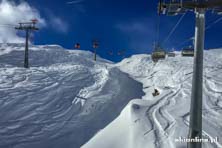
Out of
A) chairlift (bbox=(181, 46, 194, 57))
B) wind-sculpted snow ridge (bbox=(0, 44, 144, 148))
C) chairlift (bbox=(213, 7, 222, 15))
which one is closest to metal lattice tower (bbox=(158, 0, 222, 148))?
chairlift (bbox=(213, 7, 222, 15))


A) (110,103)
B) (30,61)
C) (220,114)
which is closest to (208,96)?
(220,114)

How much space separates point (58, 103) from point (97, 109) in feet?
10.4

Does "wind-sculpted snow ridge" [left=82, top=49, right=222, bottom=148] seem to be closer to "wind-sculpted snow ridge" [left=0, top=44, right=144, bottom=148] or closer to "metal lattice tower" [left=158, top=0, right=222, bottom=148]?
"wind-sculpted snow ridge" [left=0, top=44, right=144, bottom=148]

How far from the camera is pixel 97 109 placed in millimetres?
22094

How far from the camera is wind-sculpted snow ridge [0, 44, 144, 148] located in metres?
17.1

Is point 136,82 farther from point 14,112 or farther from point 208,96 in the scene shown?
point 14,112

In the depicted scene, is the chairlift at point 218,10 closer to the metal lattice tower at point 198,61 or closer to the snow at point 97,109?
the metal lattice tower at point 198,61

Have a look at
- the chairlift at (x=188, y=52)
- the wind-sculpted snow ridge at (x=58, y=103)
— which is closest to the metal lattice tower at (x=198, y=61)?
the chairlift at (x=188, y=52)

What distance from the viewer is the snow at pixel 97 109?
14102mm

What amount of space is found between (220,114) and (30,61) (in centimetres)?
3276

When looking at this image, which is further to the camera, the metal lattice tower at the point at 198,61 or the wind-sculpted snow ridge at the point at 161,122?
the wind-sculpted snow ridge at the point at 161,122

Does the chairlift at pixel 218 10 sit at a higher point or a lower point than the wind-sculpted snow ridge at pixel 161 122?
higher

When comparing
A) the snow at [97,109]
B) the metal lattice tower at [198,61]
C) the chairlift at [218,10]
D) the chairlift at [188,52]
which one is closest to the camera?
the metal lattice tower at [198,61]

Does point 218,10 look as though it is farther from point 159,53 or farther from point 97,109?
point 97,109
